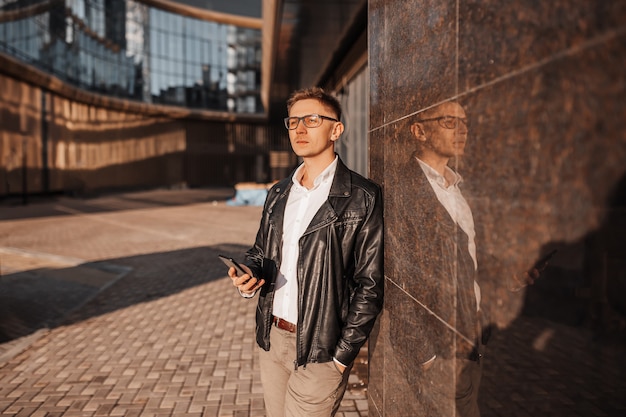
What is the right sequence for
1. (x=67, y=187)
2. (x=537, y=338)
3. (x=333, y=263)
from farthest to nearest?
(x=67, y=187) < (x=333, y=263) < (x=537, y=338)

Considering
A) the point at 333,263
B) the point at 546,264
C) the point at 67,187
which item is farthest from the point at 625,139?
the point at 67,187

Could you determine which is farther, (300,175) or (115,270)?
(115,270)

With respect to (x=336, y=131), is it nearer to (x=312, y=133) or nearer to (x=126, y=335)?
(x=312, y=133)

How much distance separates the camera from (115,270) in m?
8.48

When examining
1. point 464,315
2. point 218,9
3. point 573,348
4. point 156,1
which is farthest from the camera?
point 218,9

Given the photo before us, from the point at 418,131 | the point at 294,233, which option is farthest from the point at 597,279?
the point at 294,233

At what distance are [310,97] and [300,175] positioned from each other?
1.36 feet

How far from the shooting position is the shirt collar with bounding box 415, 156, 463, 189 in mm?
1565

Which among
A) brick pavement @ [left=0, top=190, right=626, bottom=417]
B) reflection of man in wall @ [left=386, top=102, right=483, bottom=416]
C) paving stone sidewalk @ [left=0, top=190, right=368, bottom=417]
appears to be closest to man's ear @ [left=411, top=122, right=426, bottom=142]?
reflection of man in wall @ [left=386, top=102, right=483, bottom=416]

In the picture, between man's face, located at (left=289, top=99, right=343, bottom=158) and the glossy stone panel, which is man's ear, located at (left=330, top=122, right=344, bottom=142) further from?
the glossy stone panel

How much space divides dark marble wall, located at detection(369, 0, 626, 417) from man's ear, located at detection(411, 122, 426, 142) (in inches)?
0.9

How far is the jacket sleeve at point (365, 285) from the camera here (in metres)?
2.04

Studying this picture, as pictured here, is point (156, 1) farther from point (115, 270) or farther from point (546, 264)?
point (546, 264)

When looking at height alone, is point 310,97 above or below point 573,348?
above
